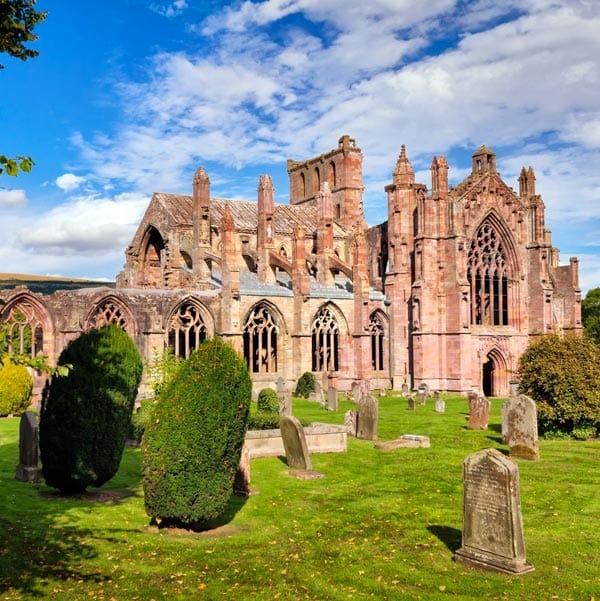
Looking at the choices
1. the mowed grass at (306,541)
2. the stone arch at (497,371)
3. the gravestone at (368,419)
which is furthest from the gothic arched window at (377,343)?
the mowed grass at (306,541)

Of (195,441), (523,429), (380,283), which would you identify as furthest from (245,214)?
(195,441)

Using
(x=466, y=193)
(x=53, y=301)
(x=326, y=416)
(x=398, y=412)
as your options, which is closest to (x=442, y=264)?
(x=466, y=193)

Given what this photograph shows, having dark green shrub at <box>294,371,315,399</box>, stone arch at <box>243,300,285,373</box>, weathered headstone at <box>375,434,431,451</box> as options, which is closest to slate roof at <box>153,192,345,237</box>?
stone arch at <box>243,300,285,373</box>

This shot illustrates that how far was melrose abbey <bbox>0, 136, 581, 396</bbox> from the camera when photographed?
39125 mm

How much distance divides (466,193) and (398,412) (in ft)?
57.9

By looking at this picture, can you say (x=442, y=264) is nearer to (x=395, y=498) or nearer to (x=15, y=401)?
(x=15, y=401)

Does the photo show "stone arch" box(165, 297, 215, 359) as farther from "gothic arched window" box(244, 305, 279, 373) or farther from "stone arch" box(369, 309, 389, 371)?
"stone arch" box(369, 309, 389, 371)

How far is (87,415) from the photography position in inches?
519

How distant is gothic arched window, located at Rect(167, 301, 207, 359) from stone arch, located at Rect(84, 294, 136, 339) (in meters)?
2.08

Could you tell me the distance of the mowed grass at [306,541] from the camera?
926cm

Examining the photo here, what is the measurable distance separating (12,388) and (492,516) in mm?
21935

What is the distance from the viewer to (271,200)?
44.4m

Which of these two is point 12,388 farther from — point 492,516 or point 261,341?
point 492,516

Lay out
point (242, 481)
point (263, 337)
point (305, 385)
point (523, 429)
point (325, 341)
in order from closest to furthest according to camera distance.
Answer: point (242, 481) < point (523, 429) < point (305, 385) < point (263, 337) < point (325, 341)
